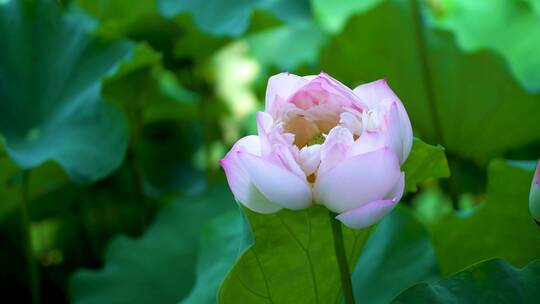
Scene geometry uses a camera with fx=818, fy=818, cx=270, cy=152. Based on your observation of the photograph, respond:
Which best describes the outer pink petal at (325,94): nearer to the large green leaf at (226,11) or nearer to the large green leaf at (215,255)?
the large green leaf at (215,255)

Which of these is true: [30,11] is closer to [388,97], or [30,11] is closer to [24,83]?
[24,83]

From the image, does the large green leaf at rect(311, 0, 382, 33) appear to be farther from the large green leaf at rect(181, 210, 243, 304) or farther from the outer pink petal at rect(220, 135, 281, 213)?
the outer pink petal at rect(220, 135, 281, 213)

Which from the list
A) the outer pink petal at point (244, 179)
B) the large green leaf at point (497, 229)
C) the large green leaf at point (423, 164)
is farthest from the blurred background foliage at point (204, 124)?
the outer pink petal at point (244, 179)

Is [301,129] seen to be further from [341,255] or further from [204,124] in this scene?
[204,124]

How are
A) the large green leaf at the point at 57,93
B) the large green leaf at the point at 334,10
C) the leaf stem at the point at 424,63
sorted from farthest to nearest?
the large green leaf at the point at 334,10 → the leaf stem at the point at 424,63 → the large green leaf at the point at 57,93

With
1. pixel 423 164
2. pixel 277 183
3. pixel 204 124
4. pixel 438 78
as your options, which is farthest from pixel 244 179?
pixel 204 124

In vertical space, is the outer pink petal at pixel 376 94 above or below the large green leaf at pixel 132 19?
above
